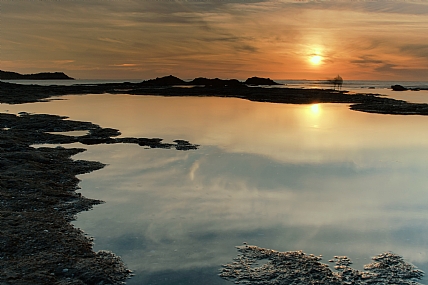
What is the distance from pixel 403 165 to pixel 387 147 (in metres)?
4.53

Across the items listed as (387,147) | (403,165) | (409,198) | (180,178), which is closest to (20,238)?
(180,178)

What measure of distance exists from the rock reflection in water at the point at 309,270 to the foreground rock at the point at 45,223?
2.38 m

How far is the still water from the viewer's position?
8367 mm

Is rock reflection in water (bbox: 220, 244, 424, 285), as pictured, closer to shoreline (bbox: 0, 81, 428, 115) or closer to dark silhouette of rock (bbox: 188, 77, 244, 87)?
shoreline (bbox: 0, 81, 428, 115)

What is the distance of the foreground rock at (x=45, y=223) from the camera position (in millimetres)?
7156

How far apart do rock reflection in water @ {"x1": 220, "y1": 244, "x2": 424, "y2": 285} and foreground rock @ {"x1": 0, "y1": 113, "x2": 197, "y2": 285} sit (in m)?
2.38

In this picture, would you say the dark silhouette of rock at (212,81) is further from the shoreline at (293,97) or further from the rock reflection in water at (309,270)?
the rock reflection in water at (309,270)

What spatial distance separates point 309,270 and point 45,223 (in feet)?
21.4

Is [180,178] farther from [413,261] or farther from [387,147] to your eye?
[387,147]

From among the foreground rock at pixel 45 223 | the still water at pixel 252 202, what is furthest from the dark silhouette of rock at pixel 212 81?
the foreground rock at pixel 45 223

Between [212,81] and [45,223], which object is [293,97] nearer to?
[45,223]

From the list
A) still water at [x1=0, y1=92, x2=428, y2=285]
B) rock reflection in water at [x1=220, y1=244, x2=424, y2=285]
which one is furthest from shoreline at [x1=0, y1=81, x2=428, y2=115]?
rock reflection in water at [x1=220, y1=244, x2=424, y2=285]

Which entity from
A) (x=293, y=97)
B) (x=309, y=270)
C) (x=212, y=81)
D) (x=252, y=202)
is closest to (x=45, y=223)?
(x=252, y=202)

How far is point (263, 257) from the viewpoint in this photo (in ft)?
26.3
